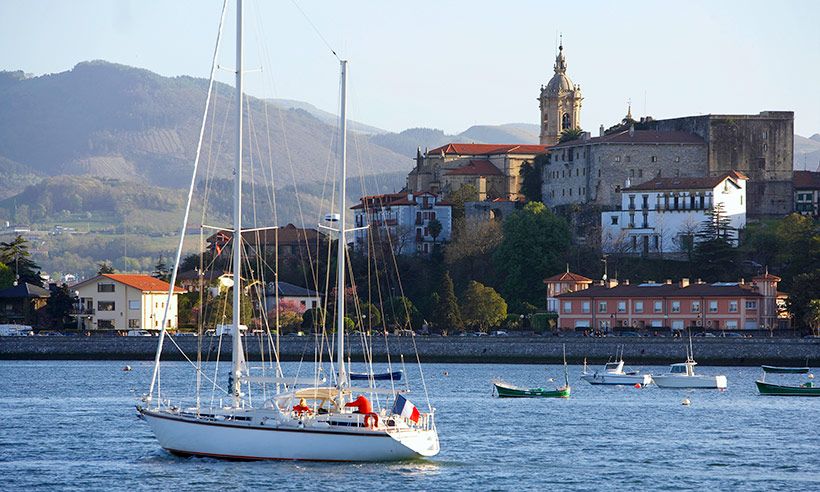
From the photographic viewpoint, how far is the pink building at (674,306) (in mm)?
116375

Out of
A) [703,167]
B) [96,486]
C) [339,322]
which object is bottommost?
[96,486]

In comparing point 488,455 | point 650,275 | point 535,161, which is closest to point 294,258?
point 535,161

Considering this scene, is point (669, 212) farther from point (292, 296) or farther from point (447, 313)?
point (292, 296)

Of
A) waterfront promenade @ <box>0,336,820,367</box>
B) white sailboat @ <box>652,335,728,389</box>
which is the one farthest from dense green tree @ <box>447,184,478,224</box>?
white sailboat @ <box>652,335,728,389</box>

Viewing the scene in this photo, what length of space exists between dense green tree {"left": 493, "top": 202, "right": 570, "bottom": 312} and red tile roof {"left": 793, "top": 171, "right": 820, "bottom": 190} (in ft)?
89.7

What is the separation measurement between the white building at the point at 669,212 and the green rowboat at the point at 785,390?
172 ft

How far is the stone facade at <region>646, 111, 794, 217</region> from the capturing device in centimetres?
14612

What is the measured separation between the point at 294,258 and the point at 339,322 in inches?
4312

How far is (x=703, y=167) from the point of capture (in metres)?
146

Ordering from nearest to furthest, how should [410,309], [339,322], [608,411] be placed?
[339,322], [608,411], [410,309]

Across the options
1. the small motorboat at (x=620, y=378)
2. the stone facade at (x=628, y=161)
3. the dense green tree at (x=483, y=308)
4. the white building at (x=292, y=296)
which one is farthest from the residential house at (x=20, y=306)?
the small motorboat at (x=620, y=378)

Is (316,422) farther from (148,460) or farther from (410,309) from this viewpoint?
(410,309)

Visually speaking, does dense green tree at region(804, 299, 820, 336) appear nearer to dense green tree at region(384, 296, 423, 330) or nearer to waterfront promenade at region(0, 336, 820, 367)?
waterfront promenade at region(0, 336, 820, 367)

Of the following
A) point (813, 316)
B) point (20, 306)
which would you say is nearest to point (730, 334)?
point (813, 316)
